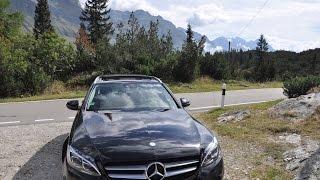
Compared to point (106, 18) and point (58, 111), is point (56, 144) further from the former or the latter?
point (106, 18)

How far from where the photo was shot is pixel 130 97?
7484 mm

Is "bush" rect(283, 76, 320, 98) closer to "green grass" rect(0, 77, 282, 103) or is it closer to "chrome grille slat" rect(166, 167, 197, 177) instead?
"green grass" rect(0, 77, 282, 103)

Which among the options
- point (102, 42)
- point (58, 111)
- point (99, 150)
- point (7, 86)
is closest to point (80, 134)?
point (99, 150)

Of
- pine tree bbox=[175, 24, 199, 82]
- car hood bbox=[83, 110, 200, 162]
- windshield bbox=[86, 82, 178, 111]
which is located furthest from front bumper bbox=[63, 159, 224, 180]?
pine tree bbox=[175, 24, 199, 82]

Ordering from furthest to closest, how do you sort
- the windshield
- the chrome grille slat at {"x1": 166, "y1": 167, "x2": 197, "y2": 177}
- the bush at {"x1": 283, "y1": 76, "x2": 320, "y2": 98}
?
the bush at {"x1": 283, "y1": 76, "x2": 320, "y2": 98}
the windshield
the chrome grille slat at {"x1": 166, "y1": 167, "x2": 197, "y2": 177}

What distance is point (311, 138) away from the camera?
951 centimetres

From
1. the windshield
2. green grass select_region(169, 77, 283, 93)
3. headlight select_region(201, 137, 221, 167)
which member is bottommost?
green grass select_region(169, 77, 283, 93)

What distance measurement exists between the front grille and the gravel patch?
9.22 ft

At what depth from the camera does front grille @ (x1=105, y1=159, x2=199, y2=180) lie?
5082 millimetres

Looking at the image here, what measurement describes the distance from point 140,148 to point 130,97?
226 cm

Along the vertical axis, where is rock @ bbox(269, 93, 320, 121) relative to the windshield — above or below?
below

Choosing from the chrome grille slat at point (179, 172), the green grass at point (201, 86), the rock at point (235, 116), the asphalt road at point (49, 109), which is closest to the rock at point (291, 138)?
the rock at point (235, 116)

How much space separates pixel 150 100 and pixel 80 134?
1.86 meters

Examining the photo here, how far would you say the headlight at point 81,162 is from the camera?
17.0ft
